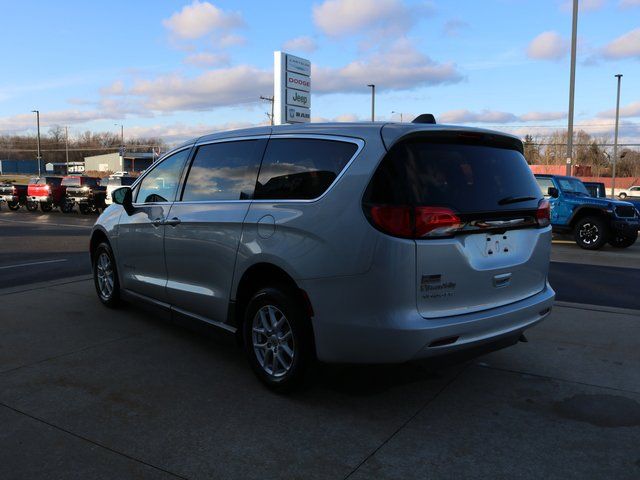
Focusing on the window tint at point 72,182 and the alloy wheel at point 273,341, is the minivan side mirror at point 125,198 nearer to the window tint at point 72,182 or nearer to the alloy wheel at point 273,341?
the alloy wheel at point 273,341

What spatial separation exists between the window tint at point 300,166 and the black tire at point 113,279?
272 cm

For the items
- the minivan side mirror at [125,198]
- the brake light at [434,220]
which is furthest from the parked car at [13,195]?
the brake light at [434,220]

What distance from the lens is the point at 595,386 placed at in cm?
409

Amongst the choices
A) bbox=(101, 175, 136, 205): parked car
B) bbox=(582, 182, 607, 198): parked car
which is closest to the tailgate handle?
bbox=(582, 182, 607, 198): parked car

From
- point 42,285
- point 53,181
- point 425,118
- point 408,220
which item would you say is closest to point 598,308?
point 425,118

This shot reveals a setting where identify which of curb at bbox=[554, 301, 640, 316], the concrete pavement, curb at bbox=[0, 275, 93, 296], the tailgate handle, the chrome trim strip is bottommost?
the concrete pavement

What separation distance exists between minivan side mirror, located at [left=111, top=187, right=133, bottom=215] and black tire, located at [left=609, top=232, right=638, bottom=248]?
11.6 meters

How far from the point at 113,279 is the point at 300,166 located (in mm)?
3259

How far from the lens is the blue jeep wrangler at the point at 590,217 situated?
13.2 metres

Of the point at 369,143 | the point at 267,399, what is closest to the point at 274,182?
the point at 369,143

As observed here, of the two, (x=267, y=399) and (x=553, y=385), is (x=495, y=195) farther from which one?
(x=267, y=399)

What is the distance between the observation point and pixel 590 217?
13.6 m

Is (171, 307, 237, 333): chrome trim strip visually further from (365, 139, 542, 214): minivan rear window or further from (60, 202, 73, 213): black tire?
(60, 202, 73, 213): black tire

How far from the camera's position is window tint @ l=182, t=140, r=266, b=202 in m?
4.31
